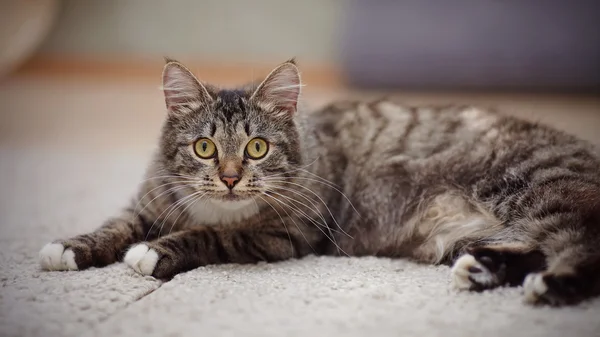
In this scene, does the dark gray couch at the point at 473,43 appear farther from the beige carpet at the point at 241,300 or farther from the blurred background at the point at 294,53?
the beige carpet at the point at 241,300

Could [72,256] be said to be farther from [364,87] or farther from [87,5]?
[87,5]

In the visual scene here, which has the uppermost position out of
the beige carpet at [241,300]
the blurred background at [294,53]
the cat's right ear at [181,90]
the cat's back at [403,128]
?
the blurred background at [294,53]

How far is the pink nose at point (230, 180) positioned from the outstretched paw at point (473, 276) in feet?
1.75

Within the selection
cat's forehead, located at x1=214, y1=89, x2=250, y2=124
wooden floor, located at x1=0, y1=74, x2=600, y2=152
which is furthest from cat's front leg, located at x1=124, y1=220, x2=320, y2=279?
wooden floor, located at x1=0, y1=74, x2=600, y2=152

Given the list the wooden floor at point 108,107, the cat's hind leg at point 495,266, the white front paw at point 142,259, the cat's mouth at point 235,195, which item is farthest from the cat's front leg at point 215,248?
the wooden floor at point 108,107

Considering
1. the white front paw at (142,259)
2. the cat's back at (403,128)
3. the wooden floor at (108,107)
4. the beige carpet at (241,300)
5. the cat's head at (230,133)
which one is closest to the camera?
the beige carpet at (241,300)

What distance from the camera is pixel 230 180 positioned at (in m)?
1.35

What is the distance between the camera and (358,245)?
1.54 metres

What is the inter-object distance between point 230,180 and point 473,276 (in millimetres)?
582

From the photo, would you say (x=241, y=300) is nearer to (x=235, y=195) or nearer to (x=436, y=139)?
(x=235, y=195)

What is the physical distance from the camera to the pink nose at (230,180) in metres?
1.35

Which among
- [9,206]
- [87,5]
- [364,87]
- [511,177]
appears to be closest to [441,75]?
[364,87]

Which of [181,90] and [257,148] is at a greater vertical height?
[181,90]

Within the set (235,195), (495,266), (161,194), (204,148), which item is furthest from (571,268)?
(161,194)
